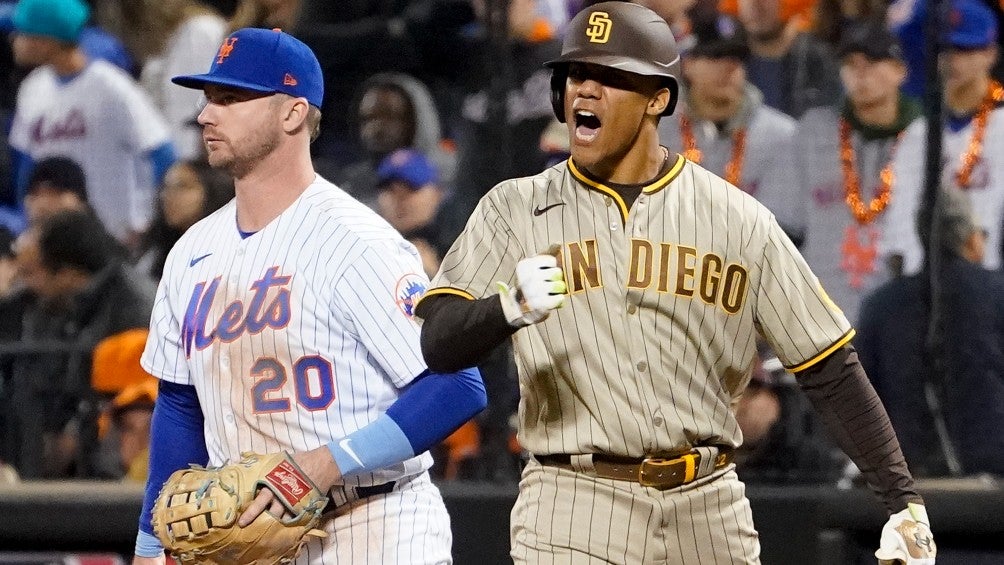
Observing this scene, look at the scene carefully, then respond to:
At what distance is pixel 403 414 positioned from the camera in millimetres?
3092

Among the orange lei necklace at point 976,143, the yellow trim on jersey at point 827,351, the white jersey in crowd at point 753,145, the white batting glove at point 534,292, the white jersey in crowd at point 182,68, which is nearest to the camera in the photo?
the white batting glove at point 534,292

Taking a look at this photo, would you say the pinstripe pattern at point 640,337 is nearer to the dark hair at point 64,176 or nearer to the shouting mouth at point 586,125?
the shouting mouth at point 586,125

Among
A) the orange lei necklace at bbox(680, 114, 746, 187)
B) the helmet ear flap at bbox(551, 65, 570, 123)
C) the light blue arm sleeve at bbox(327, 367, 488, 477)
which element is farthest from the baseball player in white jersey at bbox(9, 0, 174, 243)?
the helmet ear flap at bbox(551, 65, 570, 123)

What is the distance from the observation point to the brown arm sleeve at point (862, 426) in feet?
9.74

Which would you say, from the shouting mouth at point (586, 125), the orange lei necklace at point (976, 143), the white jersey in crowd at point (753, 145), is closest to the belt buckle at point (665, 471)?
the shouting mouth at point (586, 125)

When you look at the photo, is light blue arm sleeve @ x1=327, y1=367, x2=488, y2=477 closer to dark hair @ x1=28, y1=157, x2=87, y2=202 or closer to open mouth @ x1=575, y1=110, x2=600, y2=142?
open mouth @ x1=575, y1=110, x2=600, y2=142

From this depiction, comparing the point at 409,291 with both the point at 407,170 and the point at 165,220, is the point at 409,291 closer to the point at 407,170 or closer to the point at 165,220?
the point at 407,170

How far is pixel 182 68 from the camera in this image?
241 inches

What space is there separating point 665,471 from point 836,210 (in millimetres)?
2283

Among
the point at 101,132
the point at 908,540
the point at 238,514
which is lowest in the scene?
the point at 908,540

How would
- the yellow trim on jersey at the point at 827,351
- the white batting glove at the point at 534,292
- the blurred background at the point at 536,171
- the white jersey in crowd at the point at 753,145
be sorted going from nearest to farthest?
the white batting glove at the point at 534,292
the yellow trim on jersey at the point at 827,351
the blurred background at the point at 536,171
the white jersey in crowd at the point at 753,145

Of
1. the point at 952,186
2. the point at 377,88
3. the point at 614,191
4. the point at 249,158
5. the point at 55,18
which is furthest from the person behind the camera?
the point at 55,18

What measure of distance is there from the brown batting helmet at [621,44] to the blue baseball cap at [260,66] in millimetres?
639

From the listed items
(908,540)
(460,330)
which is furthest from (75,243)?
(908,540)
